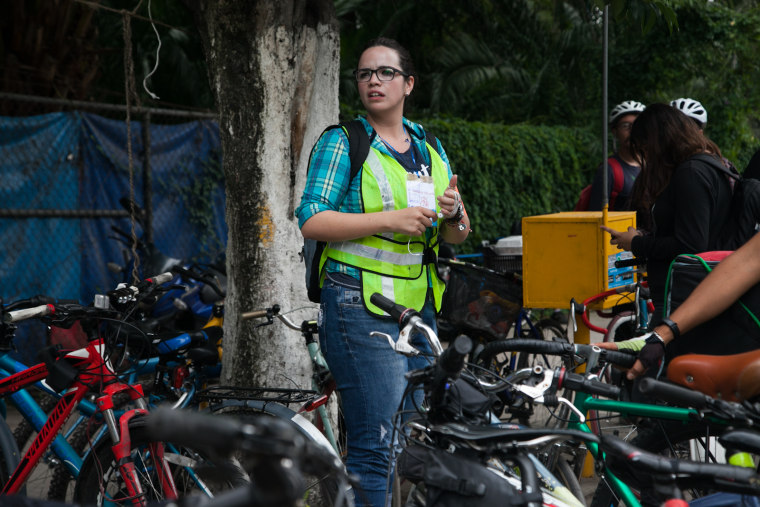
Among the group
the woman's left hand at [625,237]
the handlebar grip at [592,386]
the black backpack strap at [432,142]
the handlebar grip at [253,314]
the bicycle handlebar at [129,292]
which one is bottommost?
the handlebar grip at [253,314]

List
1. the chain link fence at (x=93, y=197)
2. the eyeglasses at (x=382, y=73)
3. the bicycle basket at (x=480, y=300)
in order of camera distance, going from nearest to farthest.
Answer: the eyeglasses at (x=382, y=73) < the bicycle basket at (x=480, y=300) < the chain link fence at (x=93, y=197)

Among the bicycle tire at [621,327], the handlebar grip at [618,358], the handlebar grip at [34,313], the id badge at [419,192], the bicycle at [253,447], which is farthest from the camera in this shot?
the bicycle tire at [621,327]

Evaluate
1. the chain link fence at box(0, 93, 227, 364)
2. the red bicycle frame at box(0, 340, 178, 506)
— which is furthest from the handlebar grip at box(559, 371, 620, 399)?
the chain link fence at box(0, 93, 227, 364)

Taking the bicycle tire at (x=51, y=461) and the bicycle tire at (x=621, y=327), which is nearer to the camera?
the bicycle tire at (x=51, y=461)

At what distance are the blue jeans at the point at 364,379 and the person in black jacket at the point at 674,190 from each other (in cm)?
132

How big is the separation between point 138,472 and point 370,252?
4.05 feet

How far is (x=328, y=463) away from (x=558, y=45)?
1783cm

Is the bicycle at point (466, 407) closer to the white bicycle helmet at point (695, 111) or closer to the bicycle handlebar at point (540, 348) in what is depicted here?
the bicycle handlebar at point (540, 348)

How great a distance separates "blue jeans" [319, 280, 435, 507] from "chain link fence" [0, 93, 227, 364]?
331 centimetres

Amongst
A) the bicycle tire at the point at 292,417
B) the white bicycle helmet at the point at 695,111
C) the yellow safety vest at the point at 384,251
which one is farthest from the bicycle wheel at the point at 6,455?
the white bicycle helmet at the point at 695,111

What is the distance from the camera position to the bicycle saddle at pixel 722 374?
2.25 metres

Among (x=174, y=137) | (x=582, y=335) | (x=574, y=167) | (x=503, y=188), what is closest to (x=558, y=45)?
(x=574, y=167)

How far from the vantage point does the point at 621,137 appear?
6430mm

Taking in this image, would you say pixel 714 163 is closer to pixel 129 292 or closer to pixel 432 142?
pixel 432 142
